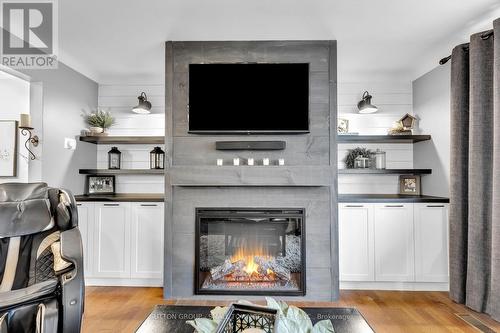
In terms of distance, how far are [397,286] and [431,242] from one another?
22.9 inches

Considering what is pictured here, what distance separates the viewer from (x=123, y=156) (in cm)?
387

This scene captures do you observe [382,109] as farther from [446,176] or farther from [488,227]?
[488,227]

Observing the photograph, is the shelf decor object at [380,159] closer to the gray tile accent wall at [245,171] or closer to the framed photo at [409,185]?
the framed photo at [409,185]

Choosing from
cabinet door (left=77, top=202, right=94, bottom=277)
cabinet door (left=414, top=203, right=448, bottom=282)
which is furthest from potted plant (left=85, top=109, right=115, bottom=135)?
cabinet door (left=414, top=203, right=448, bottom=282)

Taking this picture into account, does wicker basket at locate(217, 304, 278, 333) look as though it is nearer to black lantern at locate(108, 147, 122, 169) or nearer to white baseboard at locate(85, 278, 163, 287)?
white baseboard at locate(85, 278, 163, 287)

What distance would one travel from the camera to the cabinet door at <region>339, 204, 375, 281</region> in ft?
10.1

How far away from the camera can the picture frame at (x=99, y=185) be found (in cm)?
376

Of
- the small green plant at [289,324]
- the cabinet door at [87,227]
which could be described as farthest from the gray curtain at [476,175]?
the cabinet door at [87,227]

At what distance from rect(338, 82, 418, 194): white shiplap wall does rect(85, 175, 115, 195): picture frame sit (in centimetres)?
295

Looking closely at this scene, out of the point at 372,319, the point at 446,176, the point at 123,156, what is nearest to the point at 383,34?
the point at 446,176

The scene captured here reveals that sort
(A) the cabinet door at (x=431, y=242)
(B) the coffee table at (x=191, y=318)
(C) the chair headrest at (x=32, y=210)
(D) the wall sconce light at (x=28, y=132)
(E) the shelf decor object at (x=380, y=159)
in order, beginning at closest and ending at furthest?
(B) the coffee table at (x=191, y=318) < (C) the chair headrest at (x=32, y=210) < (D) the wall sconce light at (x=28, y=132) < (A) the cabinet door at (x=431, y=242) < (E) the shelf decor object at (x=380, y=159)

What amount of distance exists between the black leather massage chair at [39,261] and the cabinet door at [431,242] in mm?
3049

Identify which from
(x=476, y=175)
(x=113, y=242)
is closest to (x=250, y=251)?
(x=113, y=242)

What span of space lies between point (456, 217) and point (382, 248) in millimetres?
739
